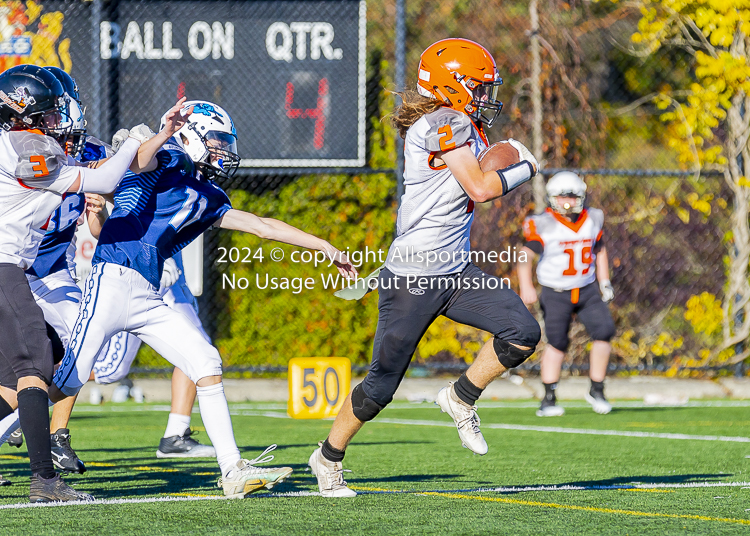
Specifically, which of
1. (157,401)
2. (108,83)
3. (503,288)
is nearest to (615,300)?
(157,401)

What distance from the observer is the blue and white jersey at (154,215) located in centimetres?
513

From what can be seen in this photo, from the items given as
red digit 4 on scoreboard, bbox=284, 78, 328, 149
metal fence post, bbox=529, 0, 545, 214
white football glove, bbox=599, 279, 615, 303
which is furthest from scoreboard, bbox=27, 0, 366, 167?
white football glove, bbox=599, 279, 615, 303

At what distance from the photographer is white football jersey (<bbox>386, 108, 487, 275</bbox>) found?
5.02 meters

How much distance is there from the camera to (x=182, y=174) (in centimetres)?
526

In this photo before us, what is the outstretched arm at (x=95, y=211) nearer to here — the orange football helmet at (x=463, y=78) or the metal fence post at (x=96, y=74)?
the orange football helmet at (x=463, y=78)

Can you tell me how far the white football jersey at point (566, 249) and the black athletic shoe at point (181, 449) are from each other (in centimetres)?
400

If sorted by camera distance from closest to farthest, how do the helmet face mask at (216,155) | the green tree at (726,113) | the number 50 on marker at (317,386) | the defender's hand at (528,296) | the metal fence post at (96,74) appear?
the helmet face mask at (216,155) < the number 50 on marker at (317,386) < the defender's hand at (528,296) < the metal fence post at (96,74) < the green tree at (726,113)

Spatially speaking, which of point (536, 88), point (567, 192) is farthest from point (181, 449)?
point (536, 88)

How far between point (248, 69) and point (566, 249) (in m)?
3.75

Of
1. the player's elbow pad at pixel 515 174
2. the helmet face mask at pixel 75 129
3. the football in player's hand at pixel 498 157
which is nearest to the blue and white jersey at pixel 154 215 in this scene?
the helmet face mask at pixel 75 129

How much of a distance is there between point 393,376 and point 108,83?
7.30 metres

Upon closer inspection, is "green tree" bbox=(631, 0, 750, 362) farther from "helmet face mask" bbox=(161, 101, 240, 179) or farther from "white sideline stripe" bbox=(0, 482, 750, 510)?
"helmet face mask" bbox=(161, 101, 240, 179)

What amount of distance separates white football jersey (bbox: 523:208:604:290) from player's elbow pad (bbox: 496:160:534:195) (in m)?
5.03

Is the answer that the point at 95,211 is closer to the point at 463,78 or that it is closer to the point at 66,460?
the point at 66,460
